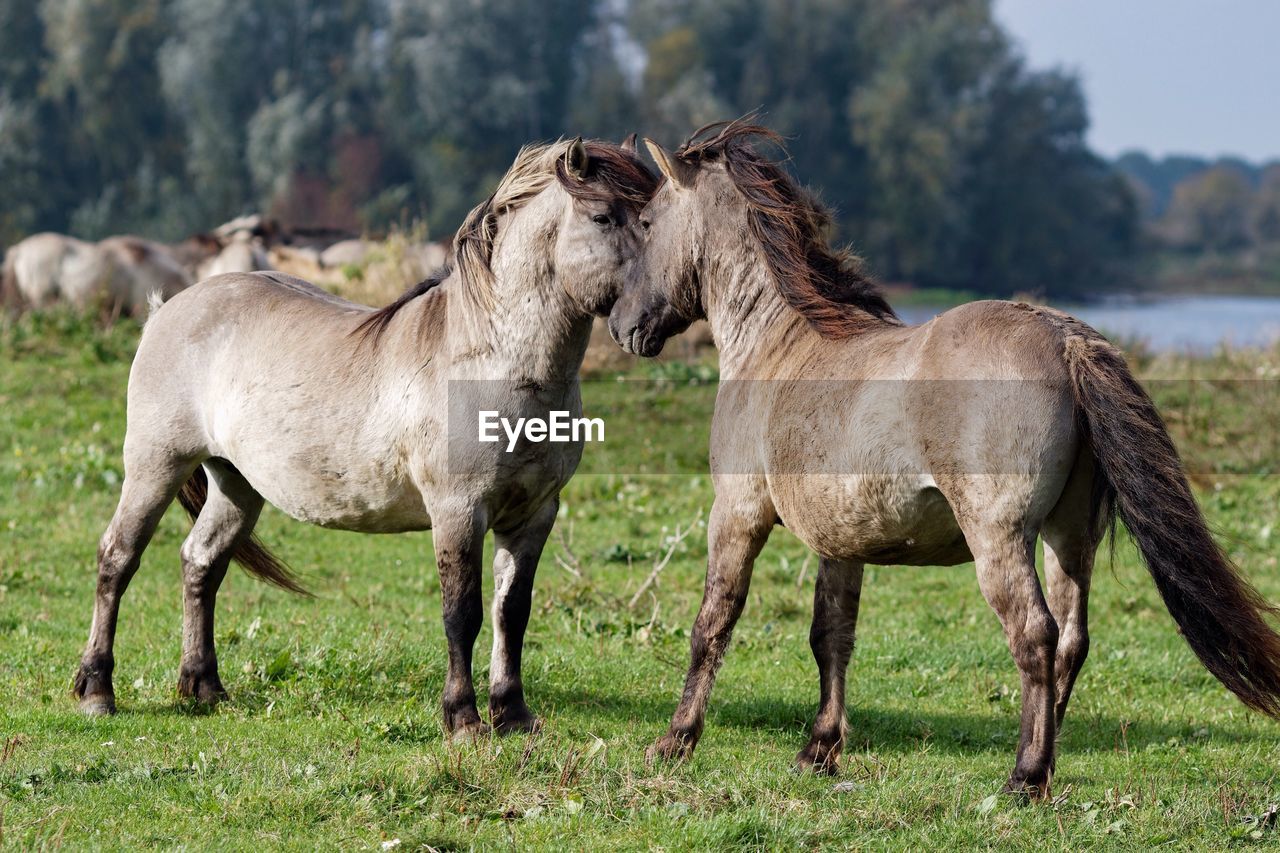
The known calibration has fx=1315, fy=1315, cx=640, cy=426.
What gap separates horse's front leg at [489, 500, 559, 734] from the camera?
5.45 meters

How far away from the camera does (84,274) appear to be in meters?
17.4

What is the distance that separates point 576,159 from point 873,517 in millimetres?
1799

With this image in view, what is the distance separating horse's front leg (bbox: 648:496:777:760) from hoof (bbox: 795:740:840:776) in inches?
17.1

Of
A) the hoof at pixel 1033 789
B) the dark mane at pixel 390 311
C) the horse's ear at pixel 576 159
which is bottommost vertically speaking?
the hoof at pixel 1033 789

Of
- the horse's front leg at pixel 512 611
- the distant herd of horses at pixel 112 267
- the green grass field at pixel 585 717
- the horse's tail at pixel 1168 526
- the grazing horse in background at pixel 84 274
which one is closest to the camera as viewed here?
the horse's tail at pixel 1168 526

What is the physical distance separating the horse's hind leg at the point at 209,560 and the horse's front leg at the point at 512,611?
1.36m

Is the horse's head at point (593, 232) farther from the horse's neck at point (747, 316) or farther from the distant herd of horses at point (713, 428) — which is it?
the horse's neck at point (747, 316)

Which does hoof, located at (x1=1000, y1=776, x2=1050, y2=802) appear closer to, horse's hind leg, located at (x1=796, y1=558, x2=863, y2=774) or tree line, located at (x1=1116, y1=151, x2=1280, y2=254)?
horse's hind leg, located at (x1=796, y1=558, x2=863, y2=774)

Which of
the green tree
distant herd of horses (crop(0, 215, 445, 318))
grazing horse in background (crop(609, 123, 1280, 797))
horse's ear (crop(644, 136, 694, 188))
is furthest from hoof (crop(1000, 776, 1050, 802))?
the green tree

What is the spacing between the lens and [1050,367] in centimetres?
421

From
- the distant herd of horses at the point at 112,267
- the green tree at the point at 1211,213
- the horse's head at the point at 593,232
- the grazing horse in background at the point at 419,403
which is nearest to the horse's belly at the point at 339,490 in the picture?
the grazing horse in background at the point at 419,403

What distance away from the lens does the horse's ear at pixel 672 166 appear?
202 inches

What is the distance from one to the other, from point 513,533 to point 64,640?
2849 mm

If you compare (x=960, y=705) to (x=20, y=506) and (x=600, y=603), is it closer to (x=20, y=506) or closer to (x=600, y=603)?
(x=600, y=603)
